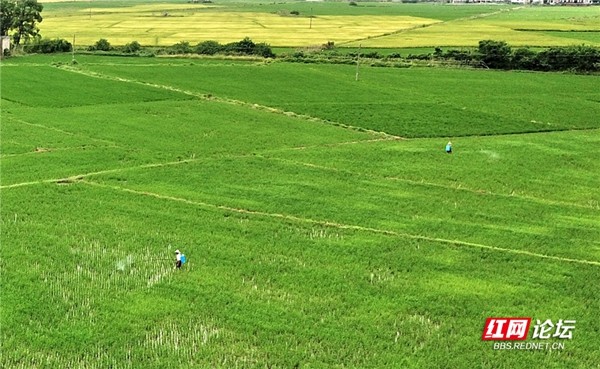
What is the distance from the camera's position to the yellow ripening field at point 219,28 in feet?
340

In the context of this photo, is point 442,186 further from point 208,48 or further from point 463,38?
point 463,38

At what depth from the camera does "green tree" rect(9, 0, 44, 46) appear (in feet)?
274

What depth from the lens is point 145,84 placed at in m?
56.5

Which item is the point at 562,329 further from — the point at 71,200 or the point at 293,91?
the point at 293,91

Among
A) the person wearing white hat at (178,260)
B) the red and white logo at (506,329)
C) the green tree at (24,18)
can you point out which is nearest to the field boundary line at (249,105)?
the person wearing white hat at (178,260)

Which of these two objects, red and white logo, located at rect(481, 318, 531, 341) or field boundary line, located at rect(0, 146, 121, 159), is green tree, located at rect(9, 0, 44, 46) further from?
red and white logo, located at rect(481, 318, 531, 341)

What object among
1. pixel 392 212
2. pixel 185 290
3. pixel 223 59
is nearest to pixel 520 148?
pixel 392 212

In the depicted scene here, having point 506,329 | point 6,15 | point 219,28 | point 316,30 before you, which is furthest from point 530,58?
point 6,15

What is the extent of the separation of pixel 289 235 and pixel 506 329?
8889mm

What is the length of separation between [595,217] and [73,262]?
20839 mm

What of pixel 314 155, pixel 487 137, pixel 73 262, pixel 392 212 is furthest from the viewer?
pixel 487 137

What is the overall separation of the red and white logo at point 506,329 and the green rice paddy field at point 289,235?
37cm

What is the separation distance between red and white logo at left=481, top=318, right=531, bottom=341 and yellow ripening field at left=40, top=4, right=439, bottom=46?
273 ft

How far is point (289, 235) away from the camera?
75.0ft
